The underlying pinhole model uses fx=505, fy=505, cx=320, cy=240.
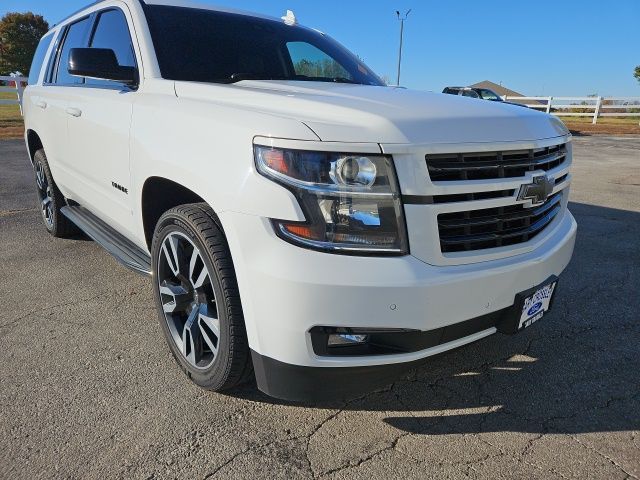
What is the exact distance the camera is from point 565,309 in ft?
11.4

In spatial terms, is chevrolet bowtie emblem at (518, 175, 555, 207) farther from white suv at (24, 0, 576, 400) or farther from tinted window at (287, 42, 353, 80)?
tinted window at (287, 42, 353, 80)

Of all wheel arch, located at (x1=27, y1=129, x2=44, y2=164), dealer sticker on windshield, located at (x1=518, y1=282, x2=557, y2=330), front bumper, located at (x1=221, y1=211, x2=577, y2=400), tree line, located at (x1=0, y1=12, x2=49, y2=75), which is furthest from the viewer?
tree line, located at (x1=0, y1=12, x2=49, y2=75)

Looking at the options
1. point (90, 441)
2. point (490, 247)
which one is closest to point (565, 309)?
point (490, 247)

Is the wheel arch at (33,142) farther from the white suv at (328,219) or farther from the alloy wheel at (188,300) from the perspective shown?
the alloy wheel at (188,300)

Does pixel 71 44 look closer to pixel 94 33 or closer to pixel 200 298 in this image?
pixel 94 33

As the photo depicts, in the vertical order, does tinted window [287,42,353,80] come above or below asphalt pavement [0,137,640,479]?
above

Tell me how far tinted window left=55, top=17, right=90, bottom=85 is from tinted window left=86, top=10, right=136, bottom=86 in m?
0.31

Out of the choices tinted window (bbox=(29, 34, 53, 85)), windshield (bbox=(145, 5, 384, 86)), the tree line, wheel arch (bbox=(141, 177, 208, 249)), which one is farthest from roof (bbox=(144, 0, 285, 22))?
the tree line

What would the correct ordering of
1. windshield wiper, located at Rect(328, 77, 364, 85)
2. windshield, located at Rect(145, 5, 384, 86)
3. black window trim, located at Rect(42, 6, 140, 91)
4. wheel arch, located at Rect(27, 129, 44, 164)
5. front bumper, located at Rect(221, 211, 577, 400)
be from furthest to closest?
wheel arch, located at Rect(27, 129, 44, 164), windshield wiper, located at Rect(328, 77, 364, 85), black window trim, located at Rect(42, 6, 140, 91), windshield, located at Rect(145, 5, 384, 86), front bumper, located at Rect(221, 211, 577, 400)

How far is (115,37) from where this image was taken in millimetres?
3369

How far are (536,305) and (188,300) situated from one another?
1.68 meters

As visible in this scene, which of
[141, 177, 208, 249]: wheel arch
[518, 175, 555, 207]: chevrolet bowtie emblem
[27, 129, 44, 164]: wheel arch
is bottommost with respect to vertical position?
[27, 129, 44, 164]: wheel arch

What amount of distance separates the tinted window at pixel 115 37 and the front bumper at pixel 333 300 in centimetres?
177

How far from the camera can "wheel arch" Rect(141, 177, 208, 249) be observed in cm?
259
